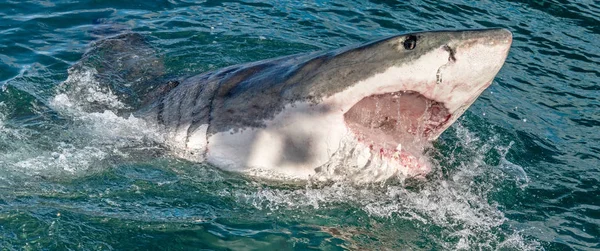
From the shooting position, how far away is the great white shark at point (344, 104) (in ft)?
12.0

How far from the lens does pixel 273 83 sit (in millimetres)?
4176

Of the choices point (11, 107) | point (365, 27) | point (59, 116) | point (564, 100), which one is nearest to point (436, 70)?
point (59, 116)

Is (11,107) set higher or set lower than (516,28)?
lower

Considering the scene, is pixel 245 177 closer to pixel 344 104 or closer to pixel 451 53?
pixel 344 104

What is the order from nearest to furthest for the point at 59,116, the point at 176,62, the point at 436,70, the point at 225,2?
1. the point at 436,70
2. the point at 59,116
3. the point at 176,62
4. the point at 225,2

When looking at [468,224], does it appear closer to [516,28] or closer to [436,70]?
[436,70]

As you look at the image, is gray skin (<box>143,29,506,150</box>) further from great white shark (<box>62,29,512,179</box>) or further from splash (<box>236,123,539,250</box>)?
splash (<box>236,123,539,250</box>)

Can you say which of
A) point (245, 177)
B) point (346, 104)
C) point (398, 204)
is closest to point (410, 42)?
point (346, 104)

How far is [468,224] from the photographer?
4273 millimetres

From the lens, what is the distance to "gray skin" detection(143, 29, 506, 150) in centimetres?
375

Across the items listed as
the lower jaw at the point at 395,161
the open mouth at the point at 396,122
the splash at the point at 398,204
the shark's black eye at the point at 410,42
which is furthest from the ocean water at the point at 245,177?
the shark's black eye at the point at 410,42

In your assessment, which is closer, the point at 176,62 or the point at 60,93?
the point at 60,93

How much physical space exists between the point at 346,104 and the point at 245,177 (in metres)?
0.85

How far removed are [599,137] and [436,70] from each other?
3.37 meters
